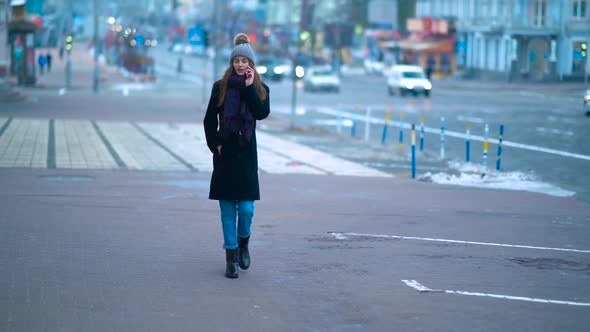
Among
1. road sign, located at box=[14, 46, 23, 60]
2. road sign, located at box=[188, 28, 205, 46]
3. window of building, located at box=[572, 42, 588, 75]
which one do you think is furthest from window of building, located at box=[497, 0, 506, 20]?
road sign, located at box=[14, 46, 23, 60]

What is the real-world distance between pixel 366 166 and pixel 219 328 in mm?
15323

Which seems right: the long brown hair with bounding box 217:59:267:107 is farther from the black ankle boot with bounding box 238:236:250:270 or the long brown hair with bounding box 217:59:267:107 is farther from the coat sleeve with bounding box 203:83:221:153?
the black ankle boot with bounding box 238:236:250:270

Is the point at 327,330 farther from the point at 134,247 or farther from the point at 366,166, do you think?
the point at 366,166

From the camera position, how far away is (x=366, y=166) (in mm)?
22594

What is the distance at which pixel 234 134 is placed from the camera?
923cm

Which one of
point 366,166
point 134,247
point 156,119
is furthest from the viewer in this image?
point 156,119

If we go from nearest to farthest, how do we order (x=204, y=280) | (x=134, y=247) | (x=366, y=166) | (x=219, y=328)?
(x=219, y=328)
(x=204, y=280)
(x=134, y=247)
(x=366, y=166)

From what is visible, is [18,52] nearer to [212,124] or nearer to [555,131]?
[555,131]

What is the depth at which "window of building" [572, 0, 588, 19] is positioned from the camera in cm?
4897

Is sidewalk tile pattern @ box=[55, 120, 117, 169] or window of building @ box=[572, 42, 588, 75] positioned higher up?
window of building @ box=[572, 42, 588, 75]

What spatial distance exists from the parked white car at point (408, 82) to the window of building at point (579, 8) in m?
9.32

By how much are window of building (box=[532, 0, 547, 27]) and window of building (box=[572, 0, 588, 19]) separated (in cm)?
949

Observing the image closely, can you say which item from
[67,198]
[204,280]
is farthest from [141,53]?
[204,280]

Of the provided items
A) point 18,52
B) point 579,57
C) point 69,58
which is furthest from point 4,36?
point 579,57
